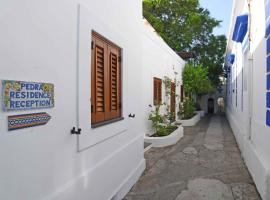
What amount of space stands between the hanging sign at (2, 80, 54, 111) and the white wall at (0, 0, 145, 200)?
0.19ft

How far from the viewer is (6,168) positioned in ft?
6.89

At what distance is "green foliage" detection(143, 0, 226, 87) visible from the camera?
859 inches

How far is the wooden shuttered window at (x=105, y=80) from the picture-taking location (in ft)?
12.6

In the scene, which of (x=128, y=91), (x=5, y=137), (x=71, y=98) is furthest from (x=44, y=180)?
(x=128, y=91)

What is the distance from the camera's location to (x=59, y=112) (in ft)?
9.30

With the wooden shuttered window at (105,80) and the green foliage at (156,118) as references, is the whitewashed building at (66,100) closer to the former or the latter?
the wooden shuttered window at (105,80)

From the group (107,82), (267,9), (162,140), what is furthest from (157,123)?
(267,9)

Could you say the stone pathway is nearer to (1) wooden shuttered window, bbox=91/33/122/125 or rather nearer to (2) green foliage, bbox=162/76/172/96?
(1) wooden shuttered window, bbox=91/33/122/125

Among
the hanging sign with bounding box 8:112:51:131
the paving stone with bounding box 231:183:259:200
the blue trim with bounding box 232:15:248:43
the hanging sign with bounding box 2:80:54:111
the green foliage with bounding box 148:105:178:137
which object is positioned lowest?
Result: the paving stone with bounding box 231:183:259:200

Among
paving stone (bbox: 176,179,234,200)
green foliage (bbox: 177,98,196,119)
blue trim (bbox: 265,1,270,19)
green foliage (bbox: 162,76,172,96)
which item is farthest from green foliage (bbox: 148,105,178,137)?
green foliage (bbox: 177,98,196,119)

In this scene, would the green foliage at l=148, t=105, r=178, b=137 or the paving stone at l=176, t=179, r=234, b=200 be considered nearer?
the paving stone at l=176, t=179, r=234, b=200

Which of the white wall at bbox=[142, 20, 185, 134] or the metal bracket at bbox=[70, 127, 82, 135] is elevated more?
the white wall at bbox=[142, 20, 185, 134]

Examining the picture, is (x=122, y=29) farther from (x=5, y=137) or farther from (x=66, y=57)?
(x=5, y=137)

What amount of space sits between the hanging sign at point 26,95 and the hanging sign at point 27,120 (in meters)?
0.07
